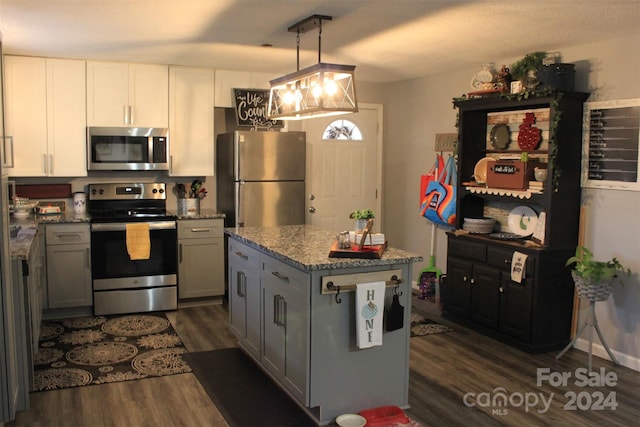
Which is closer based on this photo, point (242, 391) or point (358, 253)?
point (358, 253)

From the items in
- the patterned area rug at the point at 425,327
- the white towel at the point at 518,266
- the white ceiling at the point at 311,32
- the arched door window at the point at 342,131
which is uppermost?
the white ceiling at the point at 311,32

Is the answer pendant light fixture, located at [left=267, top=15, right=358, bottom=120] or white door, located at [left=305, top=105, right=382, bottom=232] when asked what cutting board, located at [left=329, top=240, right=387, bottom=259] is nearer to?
pendant light fixture, located at [left=267, top=15, right=358, bottom=120]

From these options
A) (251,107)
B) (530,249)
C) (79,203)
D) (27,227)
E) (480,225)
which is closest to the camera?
(530,249)

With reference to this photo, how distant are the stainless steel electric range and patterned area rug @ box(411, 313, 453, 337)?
225cm

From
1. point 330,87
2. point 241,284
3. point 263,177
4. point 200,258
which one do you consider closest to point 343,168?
point 263,177

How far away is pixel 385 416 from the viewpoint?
10.6ft

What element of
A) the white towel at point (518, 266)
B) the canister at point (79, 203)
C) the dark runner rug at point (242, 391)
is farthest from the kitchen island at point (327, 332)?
the canister at point (79, 203)

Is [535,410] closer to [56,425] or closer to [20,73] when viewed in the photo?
[56,425]

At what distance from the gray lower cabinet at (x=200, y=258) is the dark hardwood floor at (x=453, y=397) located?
1159 millimetres

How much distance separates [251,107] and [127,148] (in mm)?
1289

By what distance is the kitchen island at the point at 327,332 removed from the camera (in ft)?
10.4

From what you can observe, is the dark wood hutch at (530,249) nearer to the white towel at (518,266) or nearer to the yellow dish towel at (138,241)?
the white towel at (518,266)

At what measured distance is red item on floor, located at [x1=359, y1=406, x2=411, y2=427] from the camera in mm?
3167

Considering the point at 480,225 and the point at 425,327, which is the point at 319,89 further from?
the point at 425,327
